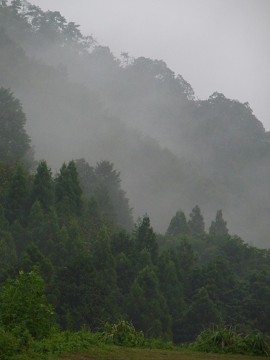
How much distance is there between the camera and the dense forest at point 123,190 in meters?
35.2

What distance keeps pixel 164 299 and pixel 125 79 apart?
85.1 metres

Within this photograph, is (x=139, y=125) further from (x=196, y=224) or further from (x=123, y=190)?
(x=196, y=224)

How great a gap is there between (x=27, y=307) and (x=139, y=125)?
95473mm

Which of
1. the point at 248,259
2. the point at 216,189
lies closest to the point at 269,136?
the point at 216,189

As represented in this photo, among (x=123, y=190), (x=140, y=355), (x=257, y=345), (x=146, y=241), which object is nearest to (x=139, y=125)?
(x=123, y=190)

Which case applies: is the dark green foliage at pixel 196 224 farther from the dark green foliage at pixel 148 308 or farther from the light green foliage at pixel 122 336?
the light green foliage at pixel 122 336

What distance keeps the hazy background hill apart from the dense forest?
229 mm

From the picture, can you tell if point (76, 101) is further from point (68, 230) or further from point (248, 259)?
point (68, 230)

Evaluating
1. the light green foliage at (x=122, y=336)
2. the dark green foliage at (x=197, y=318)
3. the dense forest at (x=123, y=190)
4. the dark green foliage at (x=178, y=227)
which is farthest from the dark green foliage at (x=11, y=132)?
the light green foliage at (x=122, y=336)

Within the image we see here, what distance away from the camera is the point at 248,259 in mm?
53906

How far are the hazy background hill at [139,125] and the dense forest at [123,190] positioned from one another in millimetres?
229

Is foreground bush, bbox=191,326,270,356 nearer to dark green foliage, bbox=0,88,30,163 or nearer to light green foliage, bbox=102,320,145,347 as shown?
light green foliage, bbox=102,320,145,347

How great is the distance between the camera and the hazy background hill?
83.1 m

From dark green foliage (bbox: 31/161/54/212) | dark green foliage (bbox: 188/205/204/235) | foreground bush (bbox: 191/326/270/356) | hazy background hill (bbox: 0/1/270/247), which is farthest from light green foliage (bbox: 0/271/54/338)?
hazy background hill (bbox: 0/1/270/247)
